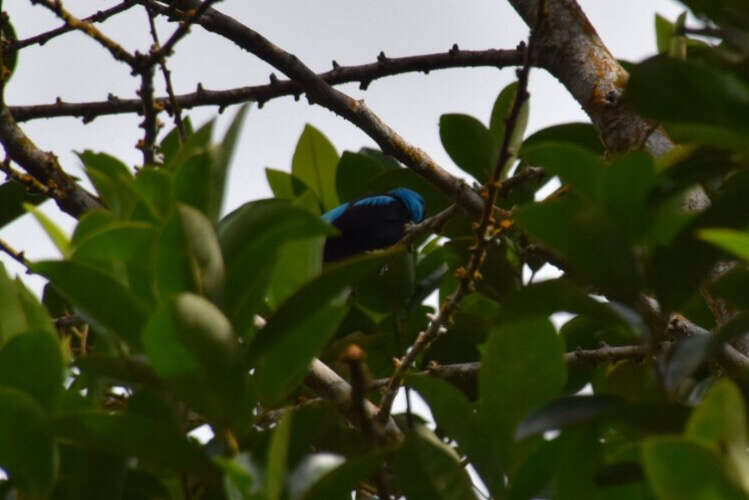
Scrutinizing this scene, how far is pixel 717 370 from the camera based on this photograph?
7.77ft

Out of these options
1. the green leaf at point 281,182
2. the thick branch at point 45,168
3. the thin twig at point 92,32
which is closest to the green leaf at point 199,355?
the thin twig at point 92,32

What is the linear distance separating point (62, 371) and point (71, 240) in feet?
0.72

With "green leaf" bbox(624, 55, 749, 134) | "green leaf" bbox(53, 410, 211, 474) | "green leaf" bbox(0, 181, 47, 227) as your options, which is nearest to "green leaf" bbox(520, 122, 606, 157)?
"green leaf" bbox(0, 181, 47, 227)

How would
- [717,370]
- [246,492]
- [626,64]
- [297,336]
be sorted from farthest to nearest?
1. [626,64]
2. [717,370]
3. [297,336]
4. [246,492]

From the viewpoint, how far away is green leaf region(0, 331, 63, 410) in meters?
1.17

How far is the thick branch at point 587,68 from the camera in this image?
2.61 m

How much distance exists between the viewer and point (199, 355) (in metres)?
1.09

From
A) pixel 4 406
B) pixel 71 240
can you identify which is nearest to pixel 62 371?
pixel 4 406

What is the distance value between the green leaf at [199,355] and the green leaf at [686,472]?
423 millimetres

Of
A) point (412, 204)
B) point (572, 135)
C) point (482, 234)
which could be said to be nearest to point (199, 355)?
point (482, 234)

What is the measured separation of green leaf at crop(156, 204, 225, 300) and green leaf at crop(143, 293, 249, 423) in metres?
0.05

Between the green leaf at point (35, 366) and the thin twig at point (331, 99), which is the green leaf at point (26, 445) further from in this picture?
the thin twig at point (331, 99)

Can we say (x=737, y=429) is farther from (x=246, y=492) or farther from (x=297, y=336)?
(x=297, y=336)

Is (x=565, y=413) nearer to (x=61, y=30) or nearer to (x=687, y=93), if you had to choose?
(x=687, y=93)
